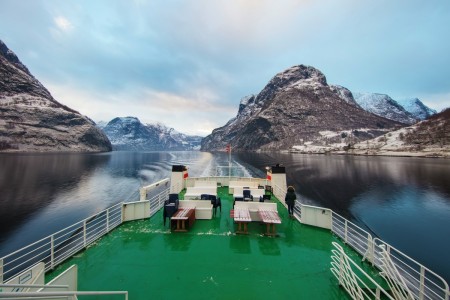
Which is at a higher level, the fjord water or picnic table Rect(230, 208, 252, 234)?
picnic table Rect(230, 208, 252, 234)

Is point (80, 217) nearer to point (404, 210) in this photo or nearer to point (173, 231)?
point (173, 231)

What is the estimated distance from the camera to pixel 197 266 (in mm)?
8195

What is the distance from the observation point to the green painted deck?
6953mm

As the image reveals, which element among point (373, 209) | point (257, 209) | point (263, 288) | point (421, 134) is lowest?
point (373, 209)

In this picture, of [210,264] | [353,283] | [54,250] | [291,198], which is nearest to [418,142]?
[291,198]

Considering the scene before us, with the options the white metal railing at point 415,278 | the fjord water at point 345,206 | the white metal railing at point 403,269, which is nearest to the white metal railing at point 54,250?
the fjord water at point 345,206

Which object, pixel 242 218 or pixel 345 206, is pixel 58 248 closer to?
pixel 242 218

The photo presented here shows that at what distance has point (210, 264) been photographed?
834cm

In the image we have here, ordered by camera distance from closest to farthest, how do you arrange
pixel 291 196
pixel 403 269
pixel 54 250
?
pixel 403 269 < pixel 291 196 < pixel 54 250

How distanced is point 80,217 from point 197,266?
88.0 feet

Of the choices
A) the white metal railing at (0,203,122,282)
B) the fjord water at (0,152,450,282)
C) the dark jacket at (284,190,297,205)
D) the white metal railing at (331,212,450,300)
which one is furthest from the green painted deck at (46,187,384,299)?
the fjord water at (0,152,450,282)

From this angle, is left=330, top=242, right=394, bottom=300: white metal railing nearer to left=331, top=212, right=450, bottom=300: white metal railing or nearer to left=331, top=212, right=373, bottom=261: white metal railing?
left=331, top=212, right=450, bottom=300: white metal railing

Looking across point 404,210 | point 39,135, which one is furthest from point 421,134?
point 39,135

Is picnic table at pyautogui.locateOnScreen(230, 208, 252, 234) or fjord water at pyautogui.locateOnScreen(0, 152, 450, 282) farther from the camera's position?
fjord water at pyautogui.locateOnScreen(0, 152, 450, 282)
